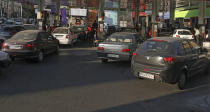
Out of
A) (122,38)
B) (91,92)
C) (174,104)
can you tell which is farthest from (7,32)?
(174,104)

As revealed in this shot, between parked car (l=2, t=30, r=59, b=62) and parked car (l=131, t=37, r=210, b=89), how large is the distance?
17.1 ft

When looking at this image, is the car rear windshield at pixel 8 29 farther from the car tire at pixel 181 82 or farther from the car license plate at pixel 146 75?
the car tire at pixel 181 82

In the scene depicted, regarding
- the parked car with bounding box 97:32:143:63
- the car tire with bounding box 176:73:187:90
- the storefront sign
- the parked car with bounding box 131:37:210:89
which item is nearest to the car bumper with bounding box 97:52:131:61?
the parked car with bounding box 97:32:143:63

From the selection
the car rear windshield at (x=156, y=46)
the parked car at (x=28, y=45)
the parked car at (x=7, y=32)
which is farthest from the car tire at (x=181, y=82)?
the parked car at (x=7, y=32)

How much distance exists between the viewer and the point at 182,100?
21.2 ft

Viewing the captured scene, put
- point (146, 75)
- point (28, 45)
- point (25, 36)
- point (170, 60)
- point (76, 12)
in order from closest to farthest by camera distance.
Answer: point (170, 60), point (146, 75), point (28, 45), point (25, 36), point (76, 12)

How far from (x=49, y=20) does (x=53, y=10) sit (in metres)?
4.03

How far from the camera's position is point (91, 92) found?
22.9ft

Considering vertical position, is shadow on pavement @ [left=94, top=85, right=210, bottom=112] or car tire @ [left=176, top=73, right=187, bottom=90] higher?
car tire @ [left=176, top=73, right=187, bottom=90]

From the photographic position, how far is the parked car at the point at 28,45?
10.9 m

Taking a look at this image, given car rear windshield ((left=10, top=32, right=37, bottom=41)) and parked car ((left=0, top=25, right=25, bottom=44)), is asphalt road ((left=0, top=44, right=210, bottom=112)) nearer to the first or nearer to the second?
car rear windshield ((left=10, top=32, right=37, bottom=41))

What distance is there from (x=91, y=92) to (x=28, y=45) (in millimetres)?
5226

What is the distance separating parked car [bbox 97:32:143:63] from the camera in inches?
438

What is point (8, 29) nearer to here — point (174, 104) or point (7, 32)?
point (7, 32)
